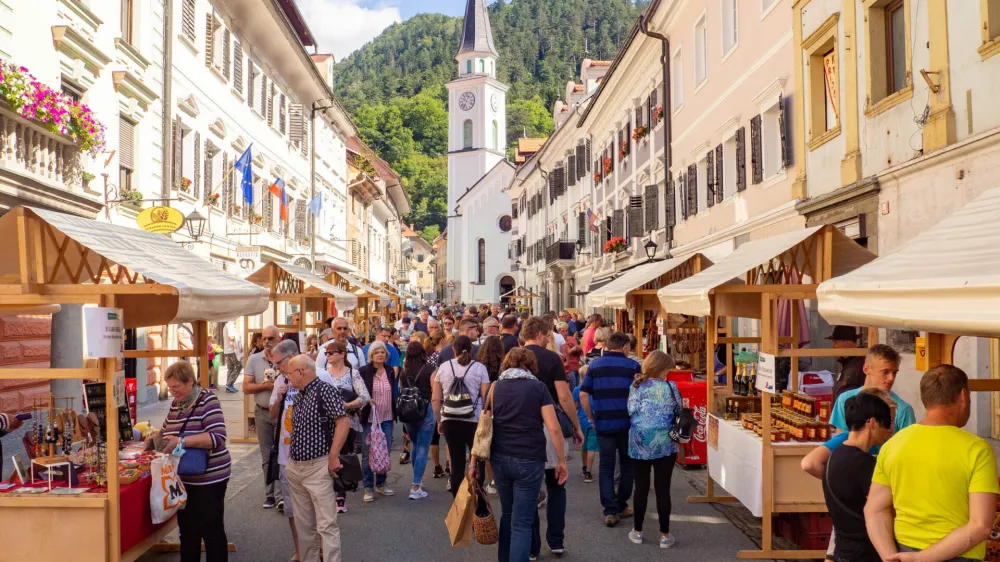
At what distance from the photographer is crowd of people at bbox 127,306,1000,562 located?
12.5ft

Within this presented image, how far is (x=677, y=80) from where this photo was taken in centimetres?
2328

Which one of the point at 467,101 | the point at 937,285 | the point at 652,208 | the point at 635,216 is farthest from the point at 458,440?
the point at 467,101

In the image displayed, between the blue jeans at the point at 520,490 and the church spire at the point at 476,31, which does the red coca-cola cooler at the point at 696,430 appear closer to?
the blue jeans at the point at 520,490

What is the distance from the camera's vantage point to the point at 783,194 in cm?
1506

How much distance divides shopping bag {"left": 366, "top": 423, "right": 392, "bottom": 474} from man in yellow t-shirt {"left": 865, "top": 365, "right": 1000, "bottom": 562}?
19.4 ft

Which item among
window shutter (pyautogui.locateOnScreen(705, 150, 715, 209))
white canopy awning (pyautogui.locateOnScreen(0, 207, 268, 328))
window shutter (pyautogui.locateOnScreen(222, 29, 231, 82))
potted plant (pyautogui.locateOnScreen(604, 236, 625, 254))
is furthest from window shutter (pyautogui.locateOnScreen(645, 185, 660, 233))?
white canopy awning (pyautogui.locateOnScreen(0, 207, 268, 328))

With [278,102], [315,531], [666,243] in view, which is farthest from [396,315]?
[315,531]

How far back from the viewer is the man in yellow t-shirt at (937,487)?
12.0 feet

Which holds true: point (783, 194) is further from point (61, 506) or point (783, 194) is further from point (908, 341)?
point (61, 506)

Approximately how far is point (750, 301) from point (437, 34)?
13801 cm

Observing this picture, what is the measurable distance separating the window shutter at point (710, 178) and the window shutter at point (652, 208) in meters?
4.91

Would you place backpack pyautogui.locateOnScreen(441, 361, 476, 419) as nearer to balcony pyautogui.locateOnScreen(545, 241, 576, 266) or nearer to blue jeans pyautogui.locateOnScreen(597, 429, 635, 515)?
blue jeans pyautogui.locateOnScreen(597, 429, 635, 515)

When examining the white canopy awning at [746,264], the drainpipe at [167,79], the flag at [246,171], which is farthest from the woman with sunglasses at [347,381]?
the flag at [246,171]

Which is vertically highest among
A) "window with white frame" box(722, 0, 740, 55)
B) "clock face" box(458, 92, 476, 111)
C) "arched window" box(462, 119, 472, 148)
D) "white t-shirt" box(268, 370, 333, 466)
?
"clock face" box(458, 92, 476, 111)
